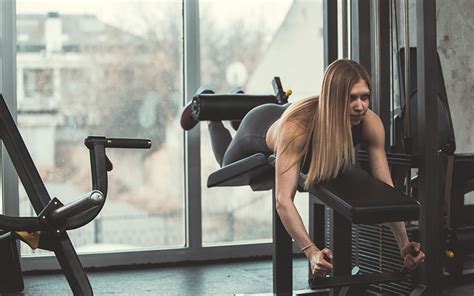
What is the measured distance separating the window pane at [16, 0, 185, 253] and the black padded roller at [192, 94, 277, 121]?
2.75 ft

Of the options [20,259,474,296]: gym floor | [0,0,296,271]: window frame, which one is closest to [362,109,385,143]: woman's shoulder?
[20,259,474,296]: gym floor

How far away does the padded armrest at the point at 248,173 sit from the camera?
2.98m

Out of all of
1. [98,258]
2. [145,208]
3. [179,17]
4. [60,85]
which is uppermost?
Answer: [179,17]

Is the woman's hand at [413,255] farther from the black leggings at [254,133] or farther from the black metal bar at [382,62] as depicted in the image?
→ the black metal bar at [382,62]

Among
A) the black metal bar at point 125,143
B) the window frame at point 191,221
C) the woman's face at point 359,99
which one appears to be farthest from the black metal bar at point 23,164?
the window frame at point 191,221

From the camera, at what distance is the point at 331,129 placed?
262cm

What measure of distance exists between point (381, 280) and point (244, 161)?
32.3 inches

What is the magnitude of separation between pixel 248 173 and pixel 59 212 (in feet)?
2.83

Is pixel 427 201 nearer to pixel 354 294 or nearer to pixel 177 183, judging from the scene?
pixel 354 294

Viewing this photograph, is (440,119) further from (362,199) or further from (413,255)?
(362,199)

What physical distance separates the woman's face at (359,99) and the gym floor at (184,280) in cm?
121

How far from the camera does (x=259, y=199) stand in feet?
15.3

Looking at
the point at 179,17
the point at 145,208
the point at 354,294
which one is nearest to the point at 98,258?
the point at 145,208

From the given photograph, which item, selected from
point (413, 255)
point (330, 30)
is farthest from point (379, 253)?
point (330, 30)
